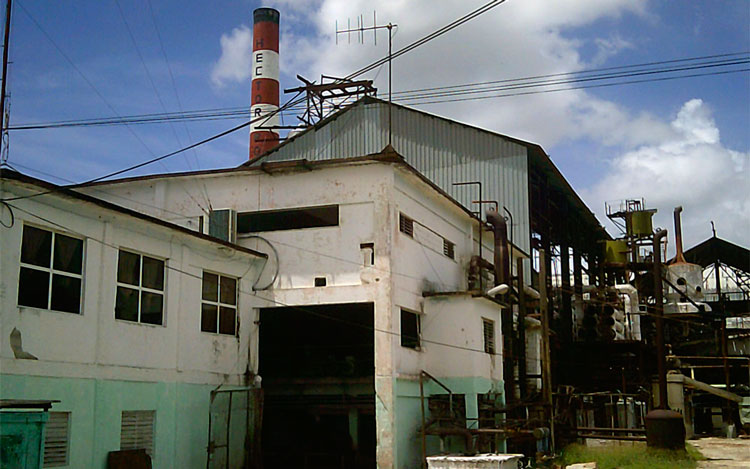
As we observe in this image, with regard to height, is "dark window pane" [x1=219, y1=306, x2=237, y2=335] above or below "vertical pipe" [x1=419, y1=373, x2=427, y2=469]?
above

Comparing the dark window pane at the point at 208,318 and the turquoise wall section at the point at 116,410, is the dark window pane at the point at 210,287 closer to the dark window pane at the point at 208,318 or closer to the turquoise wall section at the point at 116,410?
the dark window pane at the point at 208,318

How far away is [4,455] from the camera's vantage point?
496 inches

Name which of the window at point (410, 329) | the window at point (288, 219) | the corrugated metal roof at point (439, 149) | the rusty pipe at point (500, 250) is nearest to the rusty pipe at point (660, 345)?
the rusty pipe at point (500, 250)

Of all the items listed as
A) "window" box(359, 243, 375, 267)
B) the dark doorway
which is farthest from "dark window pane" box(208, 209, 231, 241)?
"window" box(359, 243, 375, 267)

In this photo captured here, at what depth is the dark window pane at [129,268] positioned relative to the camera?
56.6ft

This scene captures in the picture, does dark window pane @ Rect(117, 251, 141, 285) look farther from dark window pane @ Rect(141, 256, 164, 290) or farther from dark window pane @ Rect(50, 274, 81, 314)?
dark window pane @ Rect(50, 274, 81, 314)

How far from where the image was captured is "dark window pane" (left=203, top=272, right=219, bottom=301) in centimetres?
2008

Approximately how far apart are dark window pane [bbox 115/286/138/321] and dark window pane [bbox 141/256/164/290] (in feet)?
1.47

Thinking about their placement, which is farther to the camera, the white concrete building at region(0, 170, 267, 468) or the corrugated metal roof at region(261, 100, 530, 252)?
the corrugated metal roof at region(261, 100, 530, 252)

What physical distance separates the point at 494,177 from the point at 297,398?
40.2 ft

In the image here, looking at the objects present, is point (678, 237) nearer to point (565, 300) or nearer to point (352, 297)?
point (565, 300)

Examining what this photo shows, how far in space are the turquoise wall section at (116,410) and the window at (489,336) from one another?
9348 millimetres

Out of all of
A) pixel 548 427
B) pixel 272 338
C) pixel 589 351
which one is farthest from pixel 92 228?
pixel 589 351

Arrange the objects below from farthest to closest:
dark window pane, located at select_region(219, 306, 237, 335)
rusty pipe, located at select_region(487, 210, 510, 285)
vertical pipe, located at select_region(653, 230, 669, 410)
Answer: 1. rusty pipe, located at select_region(487, 210, 510, 285)
2. vertical pipe, located at select_region(653, 230, 669, 410)
3. dark window pane, located at select_region(219, 306, 237, 335)
